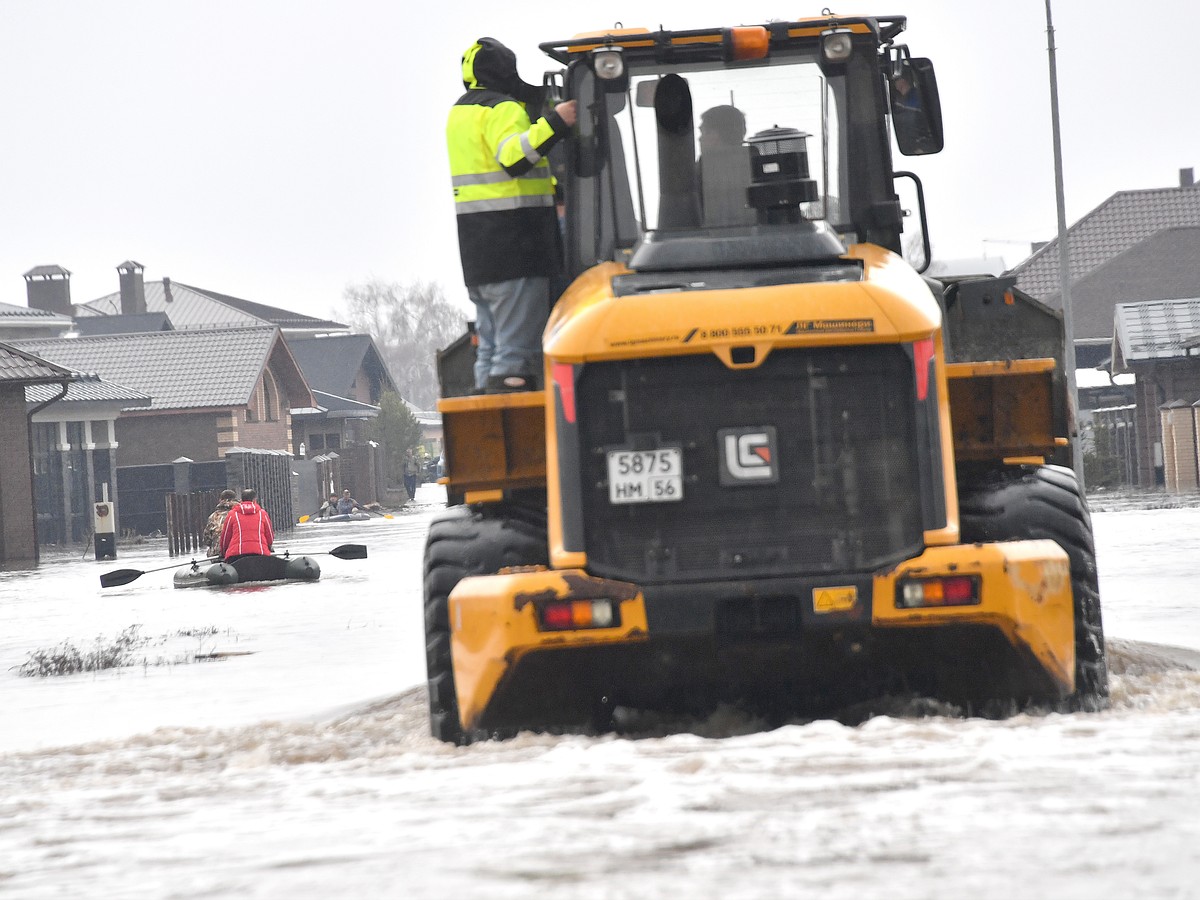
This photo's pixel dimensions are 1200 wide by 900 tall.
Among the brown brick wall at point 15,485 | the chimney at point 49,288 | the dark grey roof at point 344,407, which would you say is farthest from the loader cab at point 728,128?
the chimney at point 49,288

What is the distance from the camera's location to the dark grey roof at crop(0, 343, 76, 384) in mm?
35094

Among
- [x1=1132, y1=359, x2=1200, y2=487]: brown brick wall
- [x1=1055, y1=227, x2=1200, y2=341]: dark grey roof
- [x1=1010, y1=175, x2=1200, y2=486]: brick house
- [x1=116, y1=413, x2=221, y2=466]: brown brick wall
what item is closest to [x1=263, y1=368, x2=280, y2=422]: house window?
[x1=116, y1=413, x2=221, y2=466]: brown brick wall

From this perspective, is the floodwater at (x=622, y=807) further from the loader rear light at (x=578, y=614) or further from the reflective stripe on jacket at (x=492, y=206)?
the reflective stripe on jacket at (x=492, y=206)

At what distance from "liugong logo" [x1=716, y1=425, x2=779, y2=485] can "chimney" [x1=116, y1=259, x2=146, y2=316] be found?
83.7 meters

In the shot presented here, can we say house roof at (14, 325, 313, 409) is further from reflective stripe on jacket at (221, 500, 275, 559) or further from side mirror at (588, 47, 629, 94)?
side mirror at (588, 47, 629, 94)

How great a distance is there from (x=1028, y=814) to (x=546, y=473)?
109 inches

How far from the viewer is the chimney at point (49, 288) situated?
8475 centimetres

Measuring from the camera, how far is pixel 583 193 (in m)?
7.61

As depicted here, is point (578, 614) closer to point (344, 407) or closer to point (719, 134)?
point (719, 134)

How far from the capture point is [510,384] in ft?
24.6

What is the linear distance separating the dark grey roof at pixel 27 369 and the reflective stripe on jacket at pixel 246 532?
1406 cm

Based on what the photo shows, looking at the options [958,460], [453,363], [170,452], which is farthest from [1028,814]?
[170,452]

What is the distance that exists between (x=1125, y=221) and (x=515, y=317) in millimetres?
69139

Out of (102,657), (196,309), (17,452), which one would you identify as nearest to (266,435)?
(17,452)
